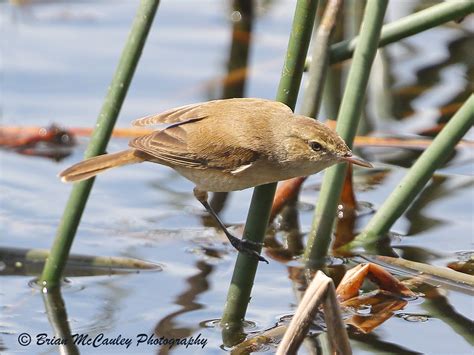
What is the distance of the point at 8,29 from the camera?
994 centimetres

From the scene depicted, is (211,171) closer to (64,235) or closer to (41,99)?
(64,235)

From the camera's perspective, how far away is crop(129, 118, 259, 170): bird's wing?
4.55 meters

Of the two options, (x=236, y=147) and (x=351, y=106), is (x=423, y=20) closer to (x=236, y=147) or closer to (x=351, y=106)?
(x=351, y=106)

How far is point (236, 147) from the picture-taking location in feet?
14.6

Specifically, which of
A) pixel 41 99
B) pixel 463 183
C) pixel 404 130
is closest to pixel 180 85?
pixel 41 99

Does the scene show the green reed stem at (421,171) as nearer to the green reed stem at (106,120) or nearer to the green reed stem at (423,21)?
the green reed stem at (423,21)

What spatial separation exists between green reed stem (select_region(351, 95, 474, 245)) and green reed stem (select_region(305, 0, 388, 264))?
11.0 inches

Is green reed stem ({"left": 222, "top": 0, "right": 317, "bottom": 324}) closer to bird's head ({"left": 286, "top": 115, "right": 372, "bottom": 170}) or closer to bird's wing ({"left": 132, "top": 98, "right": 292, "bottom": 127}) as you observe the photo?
bird's head ({"left": 286, "top": 115, "right": 372, "bottom": 170})

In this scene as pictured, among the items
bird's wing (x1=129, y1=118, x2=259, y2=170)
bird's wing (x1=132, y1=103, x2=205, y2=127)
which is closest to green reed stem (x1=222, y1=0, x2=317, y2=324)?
bird's wing (x1=129, y1=118, x2=259, y2=170)

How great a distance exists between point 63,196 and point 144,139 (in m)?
2.16

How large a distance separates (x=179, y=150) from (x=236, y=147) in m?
0.30

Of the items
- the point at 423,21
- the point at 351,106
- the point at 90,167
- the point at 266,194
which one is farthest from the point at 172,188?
the point at 266,194

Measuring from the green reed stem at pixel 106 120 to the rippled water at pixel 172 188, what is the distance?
29cm

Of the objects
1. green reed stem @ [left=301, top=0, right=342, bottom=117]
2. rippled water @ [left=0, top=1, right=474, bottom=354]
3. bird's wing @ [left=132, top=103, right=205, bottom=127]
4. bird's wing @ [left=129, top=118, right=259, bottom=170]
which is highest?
green reed stem @ [left=301, top=0, right=342, bottom=117]
